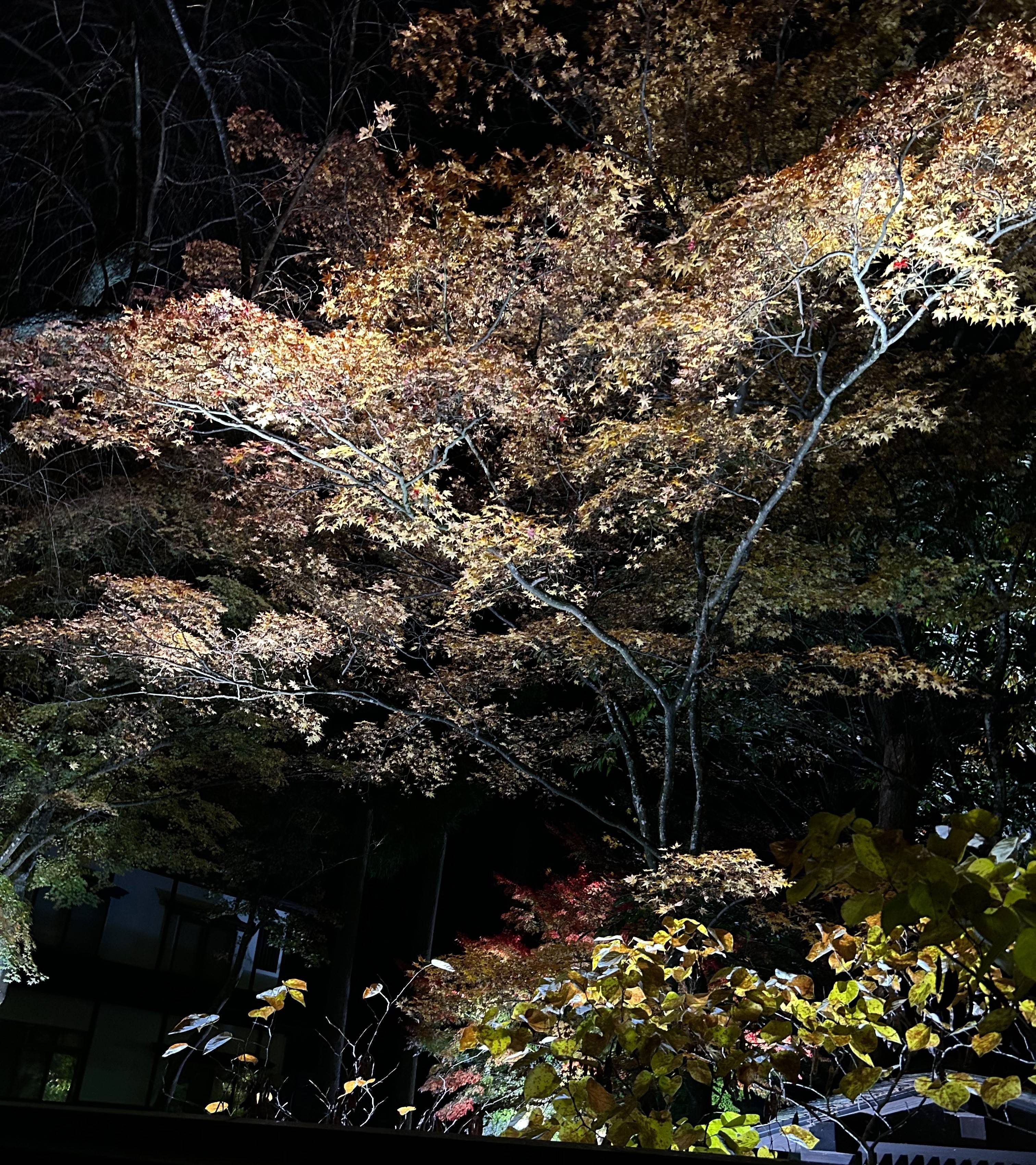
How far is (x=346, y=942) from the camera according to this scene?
16234 mm

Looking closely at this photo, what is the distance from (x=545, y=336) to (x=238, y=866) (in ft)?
38.8

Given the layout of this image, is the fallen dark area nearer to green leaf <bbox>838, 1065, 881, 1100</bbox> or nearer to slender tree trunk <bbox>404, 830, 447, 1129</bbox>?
green leaf <bbox>838, 1065, 881, 1100</bbox>

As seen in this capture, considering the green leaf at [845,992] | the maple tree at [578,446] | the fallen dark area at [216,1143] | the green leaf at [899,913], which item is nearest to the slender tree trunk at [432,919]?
the maple tree at [578,446]

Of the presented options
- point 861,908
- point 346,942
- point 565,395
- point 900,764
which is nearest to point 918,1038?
point 861,908

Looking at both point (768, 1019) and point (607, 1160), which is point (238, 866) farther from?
point (607, 1160)

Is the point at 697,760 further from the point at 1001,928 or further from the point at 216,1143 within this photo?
the point at 216,1143

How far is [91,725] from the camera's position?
11.7 metres

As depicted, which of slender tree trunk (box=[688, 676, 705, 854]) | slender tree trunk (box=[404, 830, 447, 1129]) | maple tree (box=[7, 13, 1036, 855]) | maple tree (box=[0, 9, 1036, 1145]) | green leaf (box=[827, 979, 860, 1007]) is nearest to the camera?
green leaf (box=[827, 979, 860, 1007])

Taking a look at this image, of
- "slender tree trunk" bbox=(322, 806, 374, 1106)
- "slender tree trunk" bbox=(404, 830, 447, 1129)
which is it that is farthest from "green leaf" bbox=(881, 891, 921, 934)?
"slender tree trunk" bbox=(404, 830, 447, 1129)

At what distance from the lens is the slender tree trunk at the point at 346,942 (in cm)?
1562

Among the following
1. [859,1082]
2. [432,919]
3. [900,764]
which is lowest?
A: [432,919]

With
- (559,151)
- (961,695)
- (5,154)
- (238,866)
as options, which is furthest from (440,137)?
(238,866)

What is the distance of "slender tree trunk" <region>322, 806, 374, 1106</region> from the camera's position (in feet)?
51.3

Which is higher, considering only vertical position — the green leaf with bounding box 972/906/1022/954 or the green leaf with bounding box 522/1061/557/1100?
the green leaf with bounding box 972/906/1022/954
